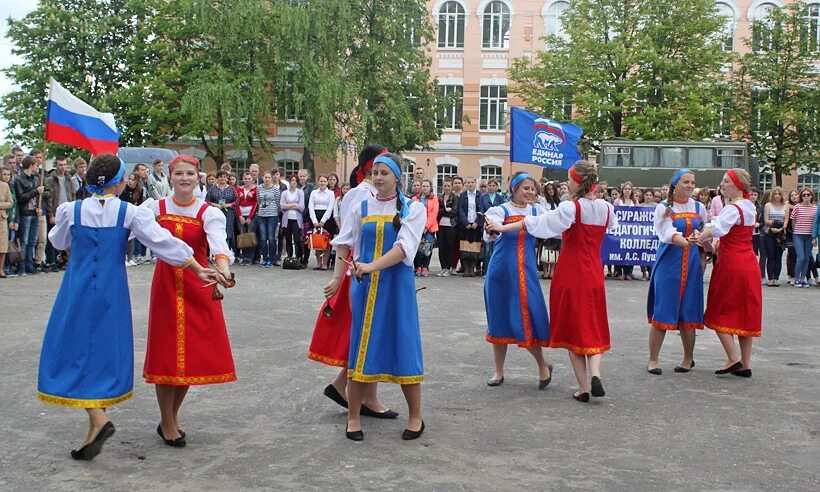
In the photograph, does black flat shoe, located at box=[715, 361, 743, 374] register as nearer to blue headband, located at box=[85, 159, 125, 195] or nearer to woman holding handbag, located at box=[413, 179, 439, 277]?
blue headband, located at box=[85, 159, 125, 195]

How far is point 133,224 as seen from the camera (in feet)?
18.3

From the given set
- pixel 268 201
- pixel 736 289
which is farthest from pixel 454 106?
pixel 736 289

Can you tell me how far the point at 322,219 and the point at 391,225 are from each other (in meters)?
13.2

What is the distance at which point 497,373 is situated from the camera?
26.1 ft

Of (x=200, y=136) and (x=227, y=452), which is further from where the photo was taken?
(x=200, y=136)

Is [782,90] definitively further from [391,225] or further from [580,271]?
[391,225]

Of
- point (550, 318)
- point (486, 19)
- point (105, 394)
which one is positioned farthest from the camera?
point (486, 19)

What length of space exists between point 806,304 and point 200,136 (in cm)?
3069

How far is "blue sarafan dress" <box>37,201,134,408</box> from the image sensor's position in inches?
214

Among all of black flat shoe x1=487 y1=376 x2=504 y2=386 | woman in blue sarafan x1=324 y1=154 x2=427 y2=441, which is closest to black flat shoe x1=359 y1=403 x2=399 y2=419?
woman in blue sarafan x1=324 y1=154 x2=427 y2=441

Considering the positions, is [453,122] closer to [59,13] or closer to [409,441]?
[59,13]

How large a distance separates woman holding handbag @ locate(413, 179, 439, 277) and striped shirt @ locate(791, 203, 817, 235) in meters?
6.90

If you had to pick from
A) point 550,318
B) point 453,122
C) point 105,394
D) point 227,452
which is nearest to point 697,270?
point 550,318

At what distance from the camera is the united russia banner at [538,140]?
18656mm
